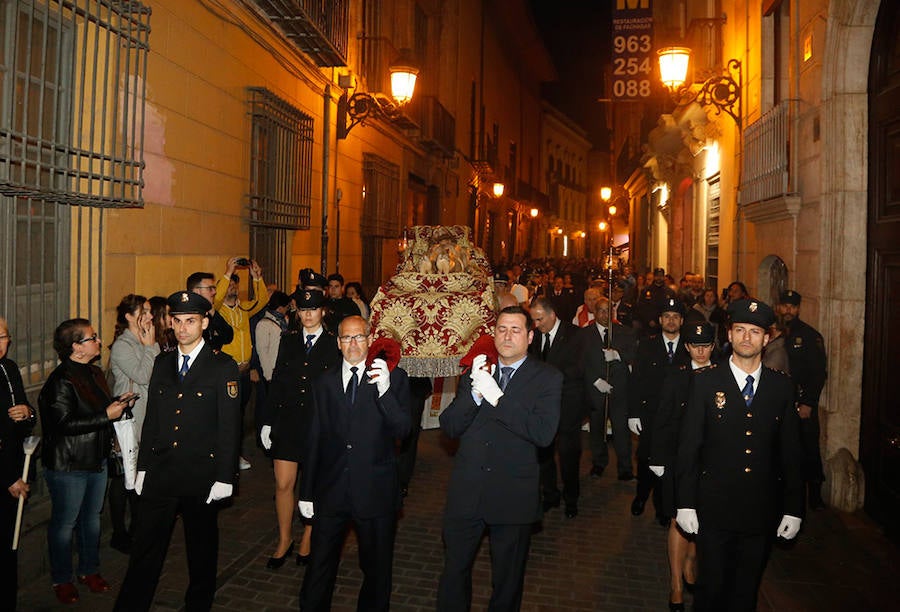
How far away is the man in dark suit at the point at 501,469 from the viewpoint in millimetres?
4195

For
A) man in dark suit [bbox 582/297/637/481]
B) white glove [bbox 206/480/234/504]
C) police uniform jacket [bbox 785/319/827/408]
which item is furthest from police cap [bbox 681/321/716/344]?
white glove [bbox 206/480/234/504]

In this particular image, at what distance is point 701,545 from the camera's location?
4352 millimetres

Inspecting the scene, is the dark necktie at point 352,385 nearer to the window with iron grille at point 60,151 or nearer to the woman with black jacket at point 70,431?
the woman with black jacket at point 70,431

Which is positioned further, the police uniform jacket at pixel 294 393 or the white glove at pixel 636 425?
the white glove at pixel 636 425

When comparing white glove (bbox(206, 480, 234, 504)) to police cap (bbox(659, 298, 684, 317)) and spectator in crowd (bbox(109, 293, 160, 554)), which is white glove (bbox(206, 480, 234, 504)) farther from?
police cap (bbox(659, 298, 684, 317))

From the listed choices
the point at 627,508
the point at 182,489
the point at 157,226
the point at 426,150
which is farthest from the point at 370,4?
the point at 182,489

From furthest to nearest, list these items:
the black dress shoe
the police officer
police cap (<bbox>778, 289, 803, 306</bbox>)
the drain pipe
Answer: the drain pipe < police cap (<bbox>778, 289, 803, 306</bbox>) < the police officer < the black dress shoe

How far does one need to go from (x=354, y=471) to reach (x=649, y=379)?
3419 millimetres

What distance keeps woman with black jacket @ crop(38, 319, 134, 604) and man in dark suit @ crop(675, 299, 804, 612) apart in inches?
149

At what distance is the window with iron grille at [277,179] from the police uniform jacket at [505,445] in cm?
621

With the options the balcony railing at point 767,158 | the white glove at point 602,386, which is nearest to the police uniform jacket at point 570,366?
the white glove at point 602,386

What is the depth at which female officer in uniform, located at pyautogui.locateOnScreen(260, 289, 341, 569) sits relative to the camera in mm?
5625

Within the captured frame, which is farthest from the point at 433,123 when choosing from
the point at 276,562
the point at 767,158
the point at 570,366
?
the point at 276,562

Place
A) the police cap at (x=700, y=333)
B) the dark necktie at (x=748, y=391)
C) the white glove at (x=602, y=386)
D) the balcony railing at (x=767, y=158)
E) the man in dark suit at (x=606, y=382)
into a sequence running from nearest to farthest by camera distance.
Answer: the dark necktie at (x=748, y=391) → the police cap at (x=700, y=333) → the white glove at (x=602, y=386) → the man in dark suit at (x=606, y=382) → the balcony railing at (x=767, y=158)
